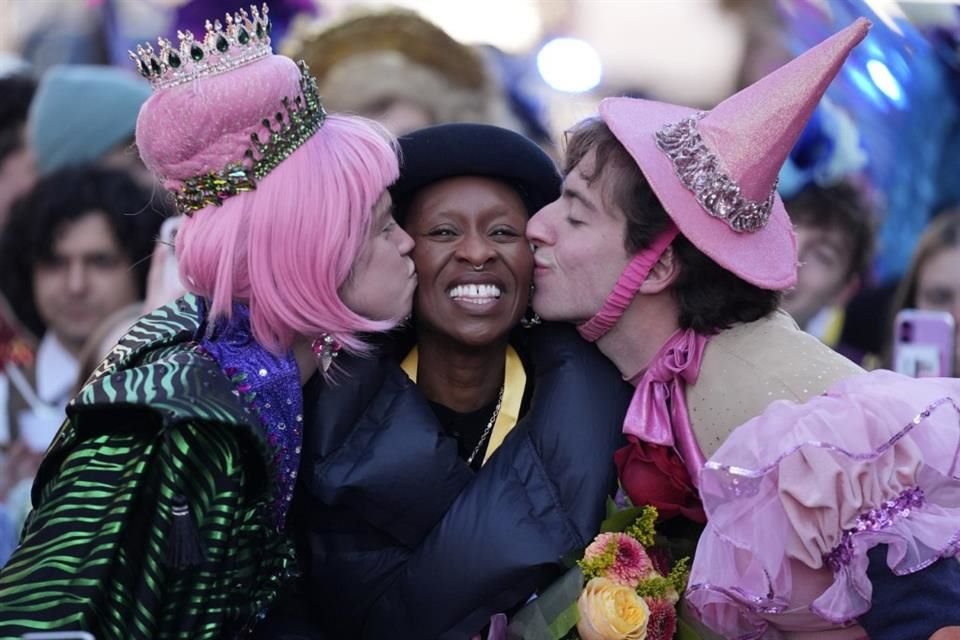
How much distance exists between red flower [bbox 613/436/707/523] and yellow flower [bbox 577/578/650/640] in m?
0.28

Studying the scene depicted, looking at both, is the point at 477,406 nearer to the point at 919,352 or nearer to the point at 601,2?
the point at 919,352

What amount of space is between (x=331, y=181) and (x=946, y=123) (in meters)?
4.17

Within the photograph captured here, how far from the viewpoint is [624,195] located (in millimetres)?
3145

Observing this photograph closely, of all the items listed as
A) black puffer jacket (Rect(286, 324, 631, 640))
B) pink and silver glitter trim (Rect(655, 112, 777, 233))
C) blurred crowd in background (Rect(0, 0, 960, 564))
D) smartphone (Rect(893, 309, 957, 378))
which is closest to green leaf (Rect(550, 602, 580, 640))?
black puffer jacket (Rect(286, 324, 631, 640))

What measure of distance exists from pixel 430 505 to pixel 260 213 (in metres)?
0.79

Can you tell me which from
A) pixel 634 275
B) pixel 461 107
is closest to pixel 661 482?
pixel 634 275

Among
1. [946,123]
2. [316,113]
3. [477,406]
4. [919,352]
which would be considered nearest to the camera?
[316,113]

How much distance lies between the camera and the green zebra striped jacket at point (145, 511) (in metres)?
2.46

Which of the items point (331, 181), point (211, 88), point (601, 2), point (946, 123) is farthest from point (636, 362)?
point (946, 123)

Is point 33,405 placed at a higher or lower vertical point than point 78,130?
lower

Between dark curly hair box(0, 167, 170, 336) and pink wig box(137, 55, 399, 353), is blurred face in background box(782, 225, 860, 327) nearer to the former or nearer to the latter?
dark curly hair box(0, 167, 170, 336)

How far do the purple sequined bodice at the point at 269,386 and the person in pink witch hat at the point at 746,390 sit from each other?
28.8 inches

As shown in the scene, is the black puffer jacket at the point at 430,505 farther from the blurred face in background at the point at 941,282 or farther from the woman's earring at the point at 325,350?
the blurred face in background at the point at 941,282

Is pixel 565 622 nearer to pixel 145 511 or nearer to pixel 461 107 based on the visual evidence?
pixel 145 511
